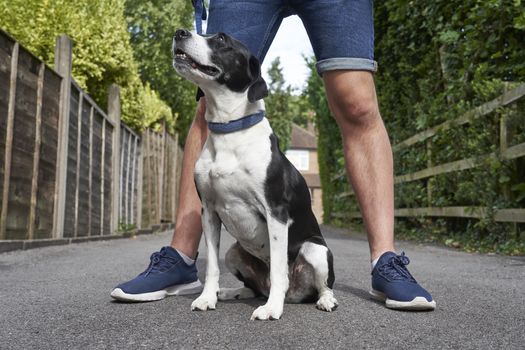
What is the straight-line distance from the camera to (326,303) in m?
2.44

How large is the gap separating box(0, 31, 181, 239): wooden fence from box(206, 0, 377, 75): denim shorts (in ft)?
9.06

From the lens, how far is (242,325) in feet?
6.89

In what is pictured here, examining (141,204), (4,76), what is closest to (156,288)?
(4,76)

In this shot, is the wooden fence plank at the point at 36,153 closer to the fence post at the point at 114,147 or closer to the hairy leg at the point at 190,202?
the hairy leg at the point at 190,202

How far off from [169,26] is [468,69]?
15.0 metres

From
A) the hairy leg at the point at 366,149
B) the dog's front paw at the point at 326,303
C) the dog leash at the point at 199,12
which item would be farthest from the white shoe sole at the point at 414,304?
the dog leash at the point at 199,12

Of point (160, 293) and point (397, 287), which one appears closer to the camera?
point (397, 287)

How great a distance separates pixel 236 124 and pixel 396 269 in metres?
0.96

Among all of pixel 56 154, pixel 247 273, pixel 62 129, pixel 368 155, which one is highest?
pixel 62 129

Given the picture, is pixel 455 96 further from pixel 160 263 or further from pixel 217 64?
pixel 160 263

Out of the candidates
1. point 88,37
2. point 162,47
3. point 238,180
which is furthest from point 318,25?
point 162,47

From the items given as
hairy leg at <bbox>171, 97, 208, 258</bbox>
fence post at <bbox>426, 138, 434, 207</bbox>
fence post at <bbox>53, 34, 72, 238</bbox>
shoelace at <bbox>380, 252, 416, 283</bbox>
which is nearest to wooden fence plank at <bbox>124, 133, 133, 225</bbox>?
fence post at <bbox>53, 34, 72, 238</bbox>

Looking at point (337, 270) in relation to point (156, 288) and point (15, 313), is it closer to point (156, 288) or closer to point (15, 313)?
point (156, 288)

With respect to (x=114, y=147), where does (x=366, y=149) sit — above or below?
below
